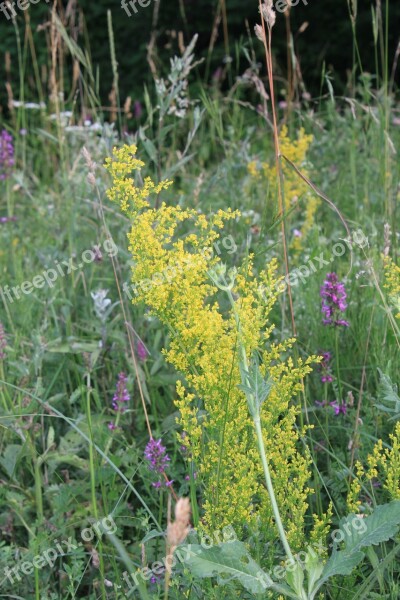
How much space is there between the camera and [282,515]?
5.64 ft

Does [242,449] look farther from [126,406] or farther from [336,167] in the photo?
[336,167]

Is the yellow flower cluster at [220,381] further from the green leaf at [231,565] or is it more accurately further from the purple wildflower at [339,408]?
the purple wildflower at [339,408]

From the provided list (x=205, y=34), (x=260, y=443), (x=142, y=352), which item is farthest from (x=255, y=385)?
(x=205, y=34)

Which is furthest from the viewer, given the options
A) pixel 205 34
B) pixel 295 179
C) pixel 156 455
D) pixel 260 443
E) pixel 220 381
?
pixel 205 34

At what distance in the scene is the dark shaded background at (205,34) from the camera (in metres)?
7.31

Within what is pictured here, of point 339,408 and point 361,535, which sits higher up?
point 361,535

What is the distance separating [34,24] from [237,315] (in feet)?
21.9

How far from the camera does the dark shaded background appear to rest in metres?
7.31

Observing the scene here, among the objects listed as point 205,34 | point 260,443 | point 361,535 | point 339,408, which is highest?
point 260,443

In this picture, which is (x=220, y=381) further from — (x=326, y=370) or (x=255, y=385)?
(x=326, y=370)

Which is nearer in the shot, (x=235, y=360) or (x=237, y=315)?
(x=237, y=315)

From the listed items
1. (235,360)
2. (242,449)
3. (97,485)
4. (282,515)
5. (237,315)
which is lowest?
(97,485)

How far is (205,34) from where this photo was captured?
7.71 meters

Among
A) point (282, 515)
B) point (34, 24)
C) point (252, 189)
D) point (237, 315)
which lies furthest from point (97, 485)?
point (34, 24)
